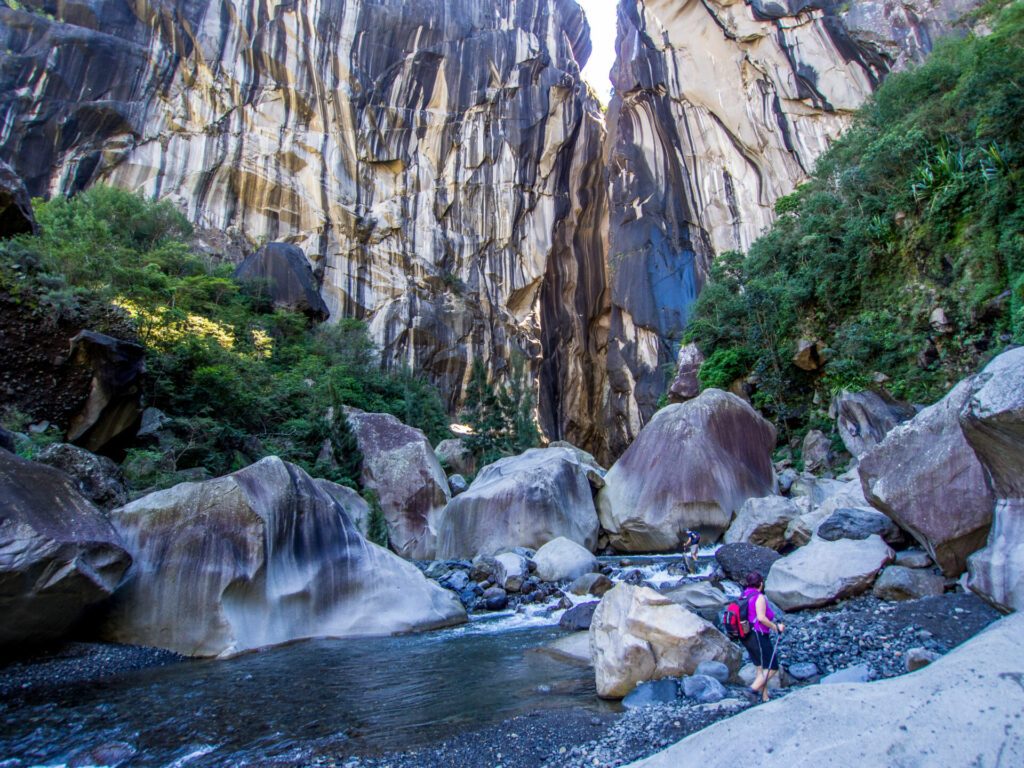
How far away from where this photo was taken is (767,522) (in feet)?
36.7

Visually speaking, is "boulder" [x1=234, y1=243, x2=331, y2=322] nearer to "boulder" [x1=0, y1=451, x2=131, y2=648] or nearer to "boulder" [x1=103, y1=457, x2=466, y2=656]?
"boulder" [x1=103, y1=457, x2=466, y2=656]

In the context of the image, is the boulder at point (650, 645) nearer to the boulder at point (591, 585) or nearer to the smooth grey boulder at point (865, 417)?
the boulder at point (591, 585)

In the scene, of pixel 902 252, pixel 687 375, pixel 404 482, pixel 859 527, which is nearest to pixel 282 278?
pixel 404 482

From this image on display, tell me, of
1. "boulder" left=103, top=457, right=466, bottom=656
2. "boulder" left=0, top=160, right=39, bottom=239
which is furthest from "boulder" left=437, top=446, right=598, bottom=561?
"boulder" left=0, top=160, right=39, bottom=239

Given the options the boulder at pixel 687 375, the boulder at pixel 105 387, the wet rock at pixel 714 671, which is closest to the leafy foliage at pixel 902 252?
the boulder at pixel 687 375

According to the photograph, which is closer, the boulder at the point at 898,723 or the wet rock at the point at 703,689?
the boulder at the point at 898,723

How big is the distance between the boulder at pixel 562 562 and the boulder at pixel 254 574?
8.27 feet

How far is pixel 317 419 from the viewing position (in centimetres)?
1880

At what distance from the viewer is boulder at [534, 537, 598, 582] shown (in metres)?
11.5

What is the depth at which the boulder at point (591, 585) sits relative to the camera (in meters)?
10.1

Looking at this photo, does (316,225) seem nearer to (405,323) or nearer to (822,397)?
(405,323)

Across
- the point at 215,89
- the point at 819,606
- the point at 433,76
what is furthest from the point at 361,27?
the point at 819,606

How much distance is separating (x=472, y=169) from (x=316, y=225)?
10210mm

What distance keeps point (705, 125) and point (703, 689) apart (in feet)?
116
